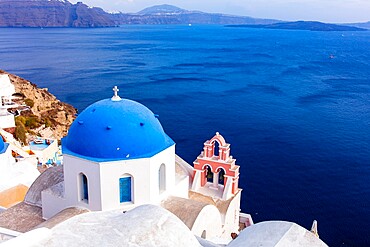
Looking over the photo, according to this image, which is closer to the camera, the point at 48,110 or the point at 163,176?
the point at 163,176

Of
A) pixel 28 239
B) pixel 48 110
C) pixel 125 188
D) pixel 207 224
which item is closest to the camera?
pixel 28 239

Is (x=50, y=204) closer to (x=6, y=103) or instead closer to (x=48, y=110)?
(x=6, y=103)

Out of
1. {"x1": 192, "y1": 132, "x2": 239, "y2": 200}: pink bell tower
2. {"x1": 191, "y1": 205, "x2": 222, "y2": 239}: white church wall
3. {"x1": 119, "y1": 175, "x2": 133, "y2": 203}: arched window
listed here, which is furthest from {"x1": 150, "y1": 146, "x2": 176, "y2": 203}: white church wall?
{"x1": 192, "y1": 132, "x2": 239, "y2": 200}: pink bell tower

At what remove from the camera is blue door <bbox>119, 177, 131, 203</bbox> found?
33.8ft

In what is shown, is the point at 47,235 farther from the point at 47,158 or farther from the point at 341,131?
the point at 341,131

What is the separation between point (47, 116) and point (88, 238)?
118 feet

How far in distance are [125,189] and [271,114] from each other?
33.5 meters

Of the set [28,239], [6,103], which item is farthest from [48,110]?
[28,239]

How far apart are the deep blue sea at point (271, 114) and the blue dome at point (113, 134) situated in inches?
601

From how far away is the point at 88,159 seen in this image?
9922 millimetres

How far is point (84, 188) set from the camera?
10570 mm

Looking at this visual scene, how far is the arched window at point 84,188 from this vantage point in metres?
10.5

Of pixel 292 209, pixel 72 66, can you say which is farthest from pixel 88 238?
pixel 72 66

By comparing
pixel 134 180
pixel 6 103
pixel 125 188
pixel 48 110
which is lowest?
pixel 48 110
